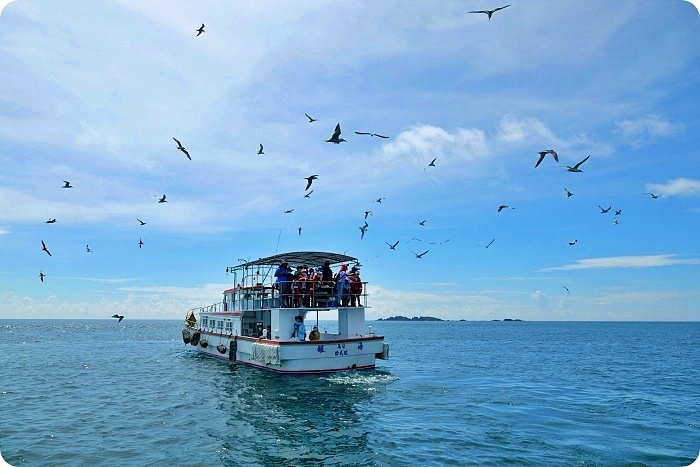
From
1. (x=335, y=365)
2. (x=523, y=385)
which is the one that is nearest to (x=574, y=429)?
(x=523, y=385)

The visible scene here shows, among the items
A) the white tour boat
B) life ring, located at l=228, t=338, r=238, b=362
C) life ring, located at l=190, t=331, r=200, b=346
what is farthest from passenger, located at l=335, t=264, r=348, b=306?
life ring, located at l=190, t=331, r=200, b=346

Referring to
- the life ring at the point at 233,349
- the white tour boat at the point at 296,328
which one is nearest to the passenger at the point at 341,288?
the white tour boat at the point at 296,328

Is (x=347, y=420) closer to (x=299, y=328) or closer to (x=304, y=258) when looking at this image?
(x=299, y=328)

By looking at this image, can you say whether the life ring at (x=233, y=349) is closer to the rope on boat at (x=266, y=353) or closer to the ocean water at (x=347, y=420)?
the ocean water at (x=347, y=420)

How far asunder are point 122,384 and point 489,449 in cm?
2165

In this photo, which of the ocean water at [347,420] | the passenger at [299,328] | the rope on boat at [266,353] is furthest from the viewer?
the passenger at [299,328]

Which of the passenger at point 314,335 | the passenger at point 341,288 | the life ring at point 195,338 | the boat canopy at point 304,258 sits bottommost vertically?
the life ring at point 195,338

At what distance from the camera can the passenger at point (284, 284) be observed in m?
27.2

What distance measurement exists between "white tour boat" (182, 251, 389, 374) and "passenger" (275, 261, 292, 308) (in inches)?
2.2

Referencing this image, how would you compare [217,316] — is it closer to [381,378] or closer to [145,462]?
[381,378]

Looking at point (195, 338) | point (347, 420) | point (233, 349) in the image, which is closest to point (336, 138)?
point (347, 420)

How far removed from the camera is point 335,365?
25.8 meters

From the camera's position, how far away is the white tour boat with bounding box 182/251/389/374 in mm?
25453

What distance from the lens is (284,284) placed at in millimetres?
27406
